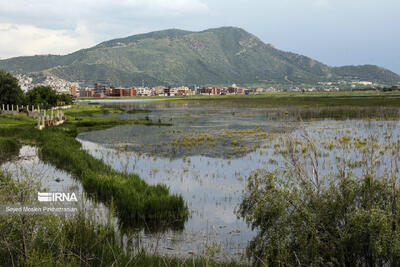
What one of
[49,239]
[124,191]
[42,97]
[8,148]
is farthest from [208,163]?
[42,97]

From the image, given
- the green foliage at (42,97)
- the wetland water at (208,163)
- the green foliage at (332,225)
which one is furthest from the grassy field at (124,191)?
the green foliage at (42,97)

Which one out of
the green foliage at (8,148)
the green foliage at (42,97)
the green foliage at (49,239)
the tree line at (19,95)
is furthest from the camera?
→ the green foliage at (42,97)

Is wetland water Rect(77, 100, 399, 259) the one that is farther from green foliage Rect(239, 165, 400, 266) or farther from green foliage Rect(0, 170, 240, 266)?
green foliage Rect(0, 170, 240, 266)

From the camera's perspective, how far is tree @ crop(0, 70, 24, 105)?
73.6m

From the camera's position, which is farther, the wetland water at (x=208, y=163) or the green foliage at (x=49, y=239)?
the wetland water at (x=208, y=163)

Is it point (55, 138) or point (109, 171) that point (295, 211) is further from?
point (55, 138)

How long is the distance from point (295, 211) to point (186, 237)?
5.21 metres

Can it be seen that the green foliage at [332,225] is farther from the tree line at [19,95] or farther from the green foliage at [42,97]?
the green foliage at [42,97]

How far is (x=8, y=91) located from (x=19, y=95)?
305 centimetres

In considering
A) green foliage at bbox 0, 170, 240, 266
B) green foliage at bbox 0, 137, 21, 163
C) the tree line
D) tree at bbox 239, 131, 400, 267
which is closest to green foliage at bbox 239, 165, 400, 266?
tree at bbox 239, 131, 400, 267

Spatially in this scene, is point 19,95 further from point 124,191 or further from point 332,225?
point 332,225

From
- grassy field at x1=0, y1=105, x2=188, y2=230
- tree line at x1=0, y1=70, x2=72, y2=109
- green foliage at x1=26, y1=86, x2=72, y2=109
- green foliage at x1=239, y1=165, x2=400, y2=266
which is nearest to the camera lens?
green foliage at x1=239, y1=165, x2=400, y2=266

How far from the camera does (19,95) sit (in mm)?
77000

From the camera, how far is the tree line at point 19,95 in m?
73.9
